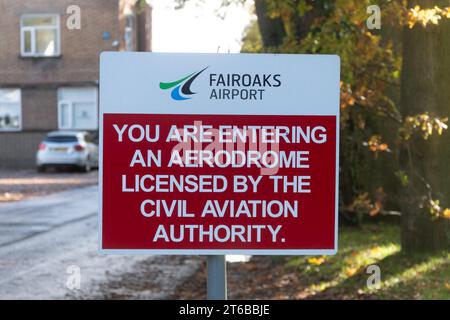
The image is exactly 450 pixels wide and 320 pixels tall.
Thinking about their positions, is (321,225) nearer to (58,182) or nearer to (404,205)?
(404,205)

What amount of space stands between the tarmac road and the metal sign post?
5.09 meters

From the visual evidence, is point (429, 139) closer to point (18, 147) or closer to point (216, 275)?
point (216, 275)

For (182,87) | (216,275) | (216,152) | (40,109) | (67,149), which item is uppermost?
(40,109)

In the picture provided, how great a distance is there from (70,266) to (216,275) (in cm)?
703

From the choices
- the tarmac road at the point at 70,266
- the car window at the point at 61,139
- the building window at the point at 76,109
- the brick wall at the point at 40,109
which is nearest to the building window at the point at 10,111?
the brick wall at the point at 40,109

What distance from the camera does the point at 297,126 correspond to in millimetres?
2621

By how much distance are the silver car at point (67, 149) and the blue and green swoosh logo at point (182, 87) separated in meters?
22.7

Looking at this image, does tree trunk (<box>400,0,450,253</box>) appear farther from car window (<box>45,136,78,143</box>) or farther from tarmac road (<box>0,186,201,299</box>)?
car window (<box>45,136,78,143</box>)

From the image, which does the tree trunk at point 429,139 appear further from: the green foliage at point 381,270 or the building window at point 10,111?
the building window at point 10,111

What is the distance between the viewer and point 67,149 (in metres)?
26.0

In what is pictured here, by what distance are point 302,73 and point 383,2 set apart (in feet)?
12.2

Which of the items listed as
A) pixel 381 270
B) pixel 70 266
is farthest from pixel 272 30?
pixel 381 270

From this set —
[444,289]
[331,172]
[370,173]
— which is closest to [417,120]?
[444,289]
